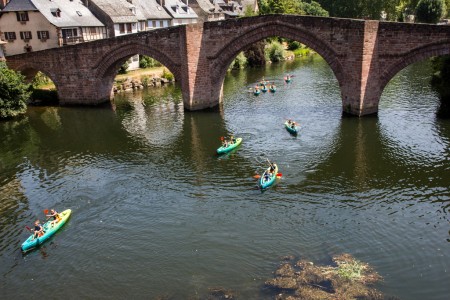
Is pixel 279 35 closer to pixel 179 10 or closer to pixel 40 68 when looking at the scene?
pixel 40 68

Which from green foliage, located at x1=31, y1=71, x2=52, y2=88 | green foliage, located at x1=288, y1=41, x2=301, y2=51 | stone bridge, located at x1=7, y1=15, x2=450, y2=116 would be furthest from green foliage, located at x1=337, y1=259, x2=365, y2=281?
green foliage, located at x1=288, y1=41, x2=301, y2=51

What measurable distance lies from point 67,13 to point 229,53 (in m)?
27.6

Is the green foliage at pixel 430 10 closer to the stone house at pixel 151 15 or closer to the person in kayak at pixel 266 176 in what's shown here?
the stone house at pixel 151 15

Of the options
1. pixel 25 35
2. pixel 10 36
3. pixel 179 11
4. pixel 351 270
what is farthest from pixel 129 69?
pixel 351 270

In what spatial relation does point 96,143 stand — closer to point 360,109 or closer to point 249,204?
point 249,204

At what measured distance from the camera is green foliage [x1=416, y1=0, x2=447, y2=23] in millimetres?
78062

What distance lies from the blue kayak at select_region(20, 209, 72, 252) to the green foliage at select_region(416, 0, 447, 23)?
7962 centimetres

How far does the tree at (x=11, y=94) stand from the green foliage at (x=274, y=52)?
44.1m

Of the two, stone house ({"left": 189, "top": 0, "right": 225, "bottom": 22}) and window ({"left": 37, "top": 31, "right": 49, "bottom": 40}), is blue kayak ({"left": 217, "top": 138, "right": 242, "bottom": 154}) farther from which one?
stone house ({"left": 189, "top": 0, "right": 225, "bottom": 22})

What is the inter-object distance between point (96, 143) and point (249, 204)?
54.0ft

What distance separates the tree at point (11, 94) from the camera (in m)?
38.6

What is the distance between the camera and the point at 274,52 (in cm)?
7369

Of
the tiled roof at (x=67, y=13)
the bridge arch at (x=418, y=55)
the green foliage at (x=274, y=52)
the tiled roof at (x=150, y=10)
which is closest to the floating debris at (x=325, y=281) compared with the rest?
the bridge arch at (x=418, y=55)

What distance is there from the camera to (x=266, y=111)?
3956cm
